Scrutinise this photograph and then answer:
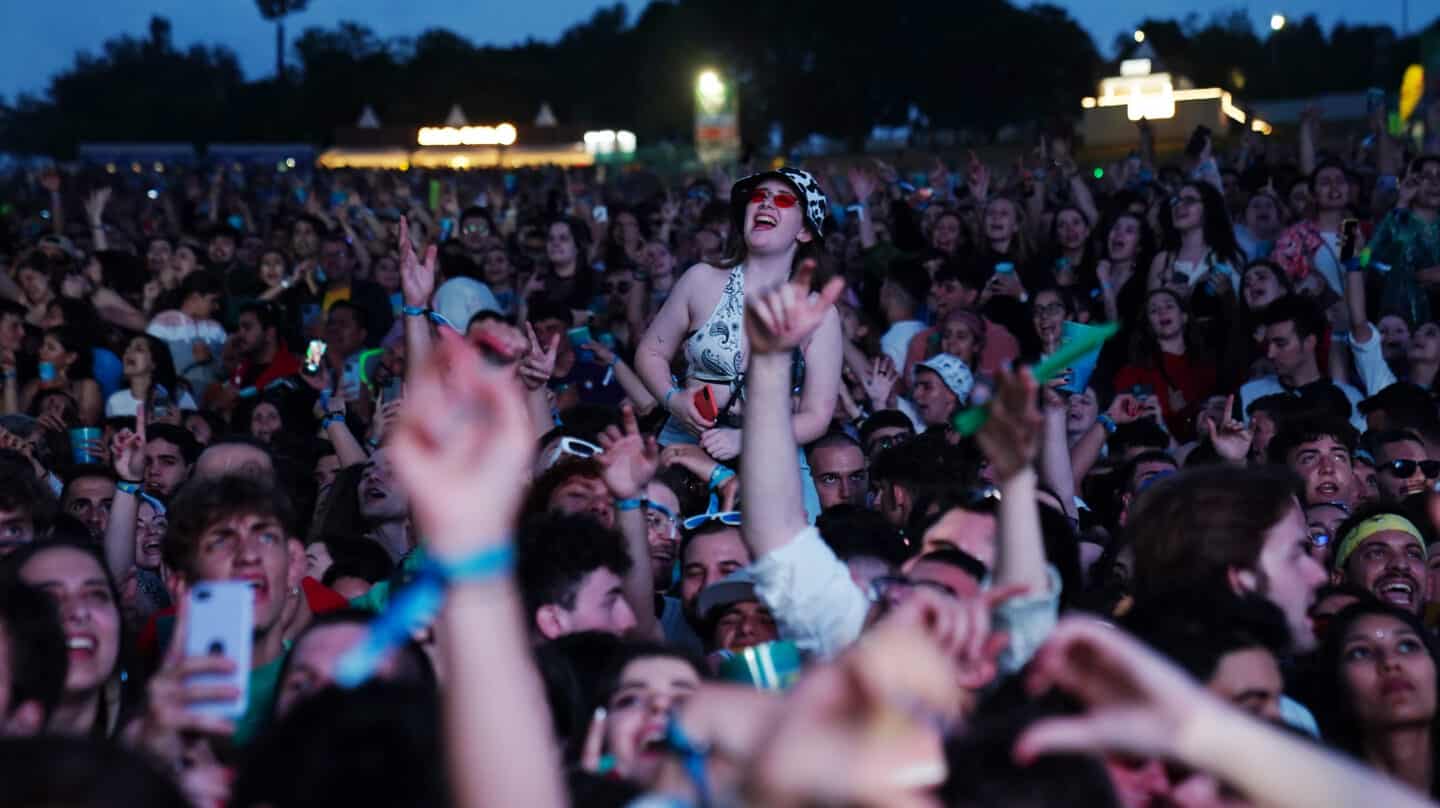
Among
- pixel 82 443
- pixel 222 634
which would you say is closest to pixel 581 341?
pixel 82 443

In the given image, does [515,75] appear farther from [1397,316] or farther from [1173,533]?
[1173,533]

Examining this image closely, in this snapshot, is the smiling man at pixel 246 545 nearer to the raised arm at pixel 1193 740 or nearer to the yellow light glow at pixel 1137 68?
the raised arm at pixel 1193 740

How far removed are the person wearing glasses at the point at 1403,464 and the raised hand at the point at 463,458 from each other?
5.43 metres

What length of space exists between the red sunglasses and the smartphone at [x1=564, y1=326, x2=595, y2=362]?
2.63 m

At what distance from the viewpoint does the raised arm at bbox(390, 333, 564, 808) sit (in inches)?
89.4

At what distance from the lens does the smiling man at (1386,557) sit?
18.3ft

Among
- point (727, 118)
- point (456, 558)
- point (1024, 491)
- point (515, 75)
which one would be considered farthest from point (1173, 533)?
point (515, 75)

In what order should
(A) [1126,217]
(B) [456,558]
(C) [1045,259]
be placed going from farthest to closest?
1. (C) [1045,259]
2. (A) [1126,217]
3. (B) [456,558]

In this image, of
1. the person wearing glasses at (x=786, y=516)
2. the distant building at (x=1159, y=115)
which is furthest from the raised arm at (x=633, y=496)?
the distant building at (x=1159, y=115)

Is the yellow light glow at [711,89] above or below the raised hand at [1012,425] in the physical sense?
above

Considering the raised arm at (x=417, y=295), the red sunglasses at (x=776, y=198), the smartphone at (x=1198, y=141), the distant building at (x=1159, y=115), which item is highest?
the distant building at (x=1159, y=115)

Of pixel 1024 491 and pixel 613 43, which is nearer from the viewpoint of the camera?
pixel 1024 491

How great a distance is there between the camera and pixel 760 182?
19.9 ft

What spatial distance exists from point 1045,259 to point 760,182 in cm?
607
